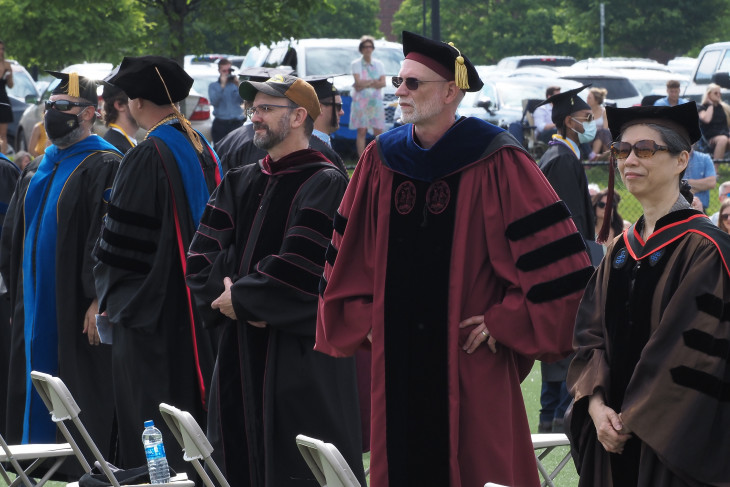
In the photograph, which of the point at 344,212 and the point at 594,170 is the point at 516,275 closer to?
the point at 344,212

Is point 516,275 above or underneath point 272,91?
underneath

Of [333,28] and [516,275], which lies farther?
[333,28]

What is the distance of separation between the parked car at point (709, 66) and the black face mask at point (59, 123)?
15.5 meters

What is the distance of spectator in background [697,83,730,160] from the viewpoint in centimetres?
1641

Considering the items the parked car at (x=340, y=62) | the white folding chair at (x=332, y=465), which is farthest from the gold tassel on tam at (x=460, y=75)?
the parked car at (x=340, y=62)

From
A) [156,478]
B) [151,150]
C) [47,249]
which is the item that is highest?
[151,150]

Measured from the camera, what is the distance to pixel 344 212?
16.9ft

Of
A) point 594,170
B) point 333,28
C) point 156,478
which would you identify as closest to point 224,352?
point 156,478

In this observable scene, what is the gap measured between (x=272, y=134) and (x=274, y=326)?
2.76 feet

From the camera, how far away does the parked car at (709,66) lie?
2152cm

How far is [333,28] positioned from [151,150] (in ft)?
149

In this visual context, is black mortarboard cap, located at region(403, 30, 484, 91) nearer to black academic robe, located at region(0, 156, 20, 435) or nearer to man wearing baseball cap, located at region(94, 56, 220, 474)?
man wearing baseball cap, located at region(94, 56, 220, 474)

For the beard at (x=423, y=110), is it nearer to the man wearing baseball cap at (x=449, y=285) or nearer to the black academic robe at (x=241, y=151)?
the man wearing baseball cap at (x=449, y=285)

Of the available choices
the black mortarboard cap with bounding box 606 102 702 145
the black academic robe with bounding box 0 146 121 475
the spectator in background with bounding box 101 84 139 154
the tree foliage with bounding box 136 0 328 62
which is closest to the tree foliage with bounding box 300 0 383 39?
the tree foliage with bounding box 136 0 328 62
